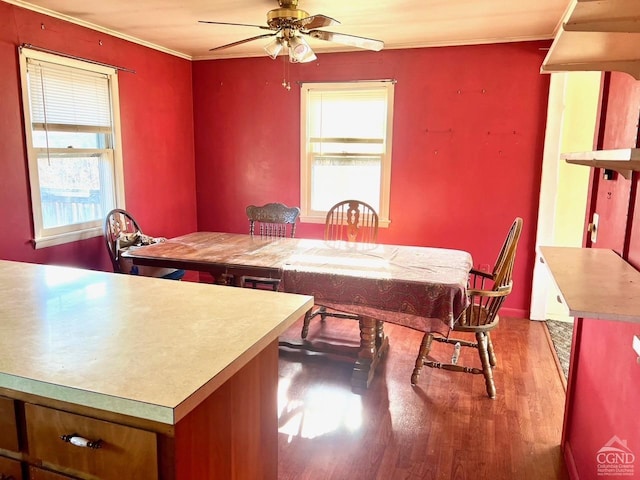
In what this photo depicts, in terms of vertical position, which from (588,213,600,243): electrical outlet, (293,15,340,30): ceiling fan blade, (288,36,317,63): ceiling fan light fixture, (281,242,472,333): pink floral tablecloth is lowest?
(281,242,472,333): pink floral tablecloth

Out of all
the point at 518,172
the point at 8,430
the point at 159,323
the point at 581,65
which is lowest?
the point at 8,430

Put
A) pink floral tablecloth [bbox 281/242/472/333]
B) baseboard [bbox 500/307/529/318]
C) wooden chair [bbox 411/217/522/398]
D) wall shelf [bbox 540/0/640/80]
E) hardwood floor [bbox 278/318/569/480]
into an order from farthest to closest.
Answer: baseboard [bbox 500/307/529/318]
wooden chair [bbox 411/217/522/398]
pink floral tablecloth [bbox 281/242/472/333]
hardwood floor [bbox 278/318/569/480]
wall shelf [bbox 540/0/640/80]

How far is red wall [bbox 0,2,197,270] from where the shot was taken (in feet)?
10.2

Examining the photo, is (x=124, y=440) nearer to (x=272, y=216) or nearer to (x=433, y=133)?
(x=272, y=216)

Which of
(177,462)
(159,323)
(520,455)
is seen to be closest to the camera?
(177,462)

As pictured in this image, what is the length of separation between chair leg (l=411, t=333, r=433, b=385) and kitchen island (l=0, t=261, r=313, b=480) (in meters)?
A: 1.47

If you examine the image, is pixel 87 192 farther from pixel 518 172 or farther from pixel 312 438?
pixel 518 172

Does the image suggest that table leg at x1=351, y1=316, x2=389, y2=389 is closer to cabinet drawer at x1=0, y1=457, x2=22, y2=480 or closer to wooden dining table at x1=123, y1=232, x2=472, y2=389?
wooden dining table at x1=123, y1=232, x2=472, y2=389

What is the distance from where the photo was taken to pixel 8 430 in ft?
3.73

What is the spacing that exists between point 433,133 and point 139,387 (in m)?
3.71

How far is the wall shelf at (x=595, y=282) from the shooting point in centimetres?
111

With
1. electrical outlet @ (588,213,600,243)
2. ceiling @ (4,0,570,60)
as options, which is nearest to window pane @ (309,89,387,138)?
ceiling @ (4,0,570,60)

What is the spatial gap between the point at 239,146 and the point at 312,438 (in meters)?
3.24

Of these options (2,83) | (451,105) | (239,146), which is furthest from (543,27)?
(2,83)
